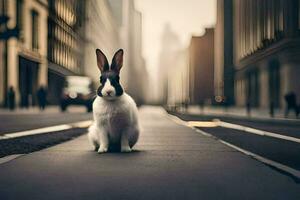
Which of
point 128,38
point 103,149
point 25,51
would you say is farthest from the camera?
point 128,38

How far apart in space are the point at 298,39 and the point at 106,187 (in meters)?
38.8

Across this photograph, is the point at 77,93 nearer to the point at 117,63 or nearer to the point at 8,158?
the point at 8,158

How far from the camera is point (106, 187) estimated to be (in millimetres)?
4887

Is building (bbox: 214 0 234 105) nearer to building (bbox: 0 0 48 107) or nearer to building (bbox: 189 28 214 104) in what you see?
building (bbox: 189 28 214 104)

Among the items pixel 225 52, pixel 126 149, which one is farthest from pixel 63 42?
pixel 126 149

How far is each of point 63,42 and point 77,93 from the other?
28.7 meters

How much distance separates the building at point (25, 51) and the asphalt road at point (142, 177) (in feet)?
85.9

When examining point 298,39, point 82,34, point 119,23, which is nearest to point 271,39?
point 298,39

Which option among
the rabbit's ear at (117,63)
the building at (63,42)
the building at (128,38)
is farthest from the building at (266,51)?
the rabbit's ear at (117,63)

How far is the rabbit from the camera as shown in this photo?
6980 millimetres

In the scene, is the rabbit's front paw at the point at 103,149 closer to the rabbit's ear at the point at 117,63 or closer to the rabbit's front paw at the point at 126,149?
the rabbit's front paw at the point at 126,149

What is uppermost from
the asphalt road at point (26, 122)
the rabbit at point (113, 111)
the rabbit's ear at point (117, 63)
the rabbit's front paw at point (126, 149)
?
the rabbit's ear at point (117, 63)

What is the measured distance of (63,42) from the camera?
62969 mm

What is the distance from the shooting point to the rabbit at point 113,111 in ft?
22.9
